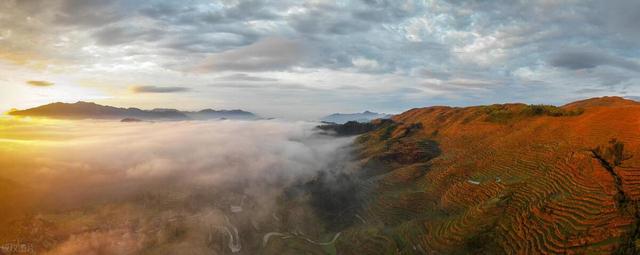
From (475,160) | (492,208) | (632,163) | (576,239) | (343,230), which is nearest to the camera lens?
(576,239)

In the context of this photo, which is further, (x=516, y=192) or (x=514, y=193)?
(x=516, y=192)

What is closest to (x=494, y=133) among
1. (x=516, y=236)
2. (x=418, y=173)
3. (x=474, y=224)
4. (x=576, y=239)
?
(x=418, y=173)

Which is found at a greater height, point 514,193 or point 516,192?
point 516,192

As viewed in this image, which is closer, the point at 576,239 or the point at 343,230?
the point at 576,239

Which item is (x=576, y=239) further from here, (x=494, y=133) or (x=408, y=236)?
(x=494, y=133)
